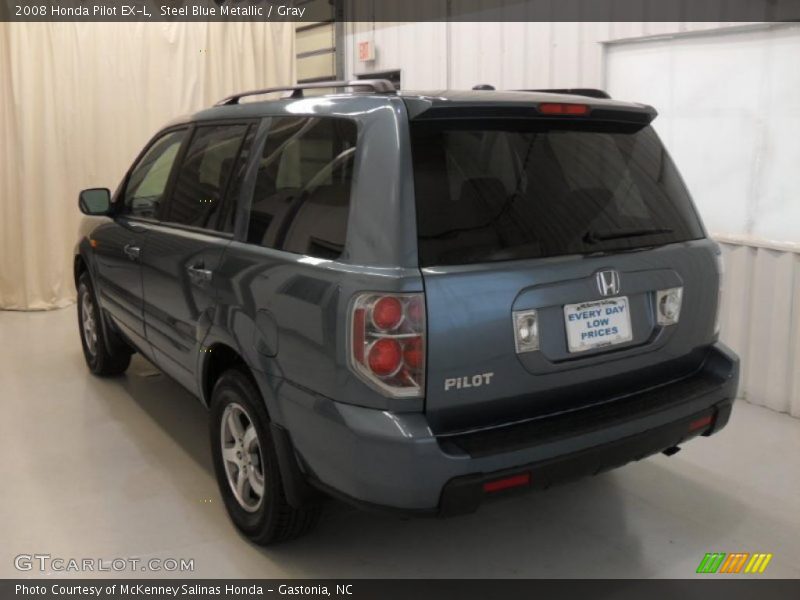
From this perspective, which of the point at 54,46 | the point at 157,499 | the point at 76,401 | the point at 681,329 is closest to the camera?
the point at 681,329

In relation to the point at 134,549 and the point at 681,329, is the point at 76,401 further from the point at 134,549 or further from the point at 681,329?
the point at 681,329

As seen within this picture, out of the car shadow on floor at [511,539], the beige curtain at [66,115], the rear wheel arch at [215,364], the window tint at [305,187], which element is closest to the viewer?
the window tint at [305,187]

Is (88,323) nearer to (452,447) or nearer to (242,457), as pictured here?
(242,457)

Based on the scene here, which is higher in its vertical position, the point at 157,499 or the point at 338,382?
the point at 338,382

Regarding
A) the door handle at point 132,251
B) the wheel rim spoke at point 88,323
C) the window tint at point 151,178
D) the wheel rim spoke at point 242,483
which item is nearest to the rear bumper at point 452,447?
the wheel rim spoke at point 242,483

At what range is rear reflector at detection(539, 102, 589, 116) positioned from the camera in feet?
7.28

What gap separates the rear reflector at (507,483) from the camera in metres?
2.00

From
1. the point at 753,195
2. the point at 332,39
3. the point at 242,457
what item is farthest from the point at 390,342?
the point at 332,39

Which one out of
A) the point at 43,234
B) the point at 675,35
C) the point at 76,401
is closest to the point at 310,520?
the point at 76,401

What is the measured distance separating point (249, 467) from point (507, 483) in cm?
103

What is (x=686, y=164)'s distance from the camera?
4262mm

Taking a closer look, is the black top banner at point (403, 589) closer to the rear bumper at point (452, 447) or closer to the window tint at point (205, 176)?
the rear bumper at point (452, 447)

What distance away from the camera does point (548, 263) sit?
6.93 feet

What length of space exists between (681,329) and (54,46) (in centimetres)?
610
